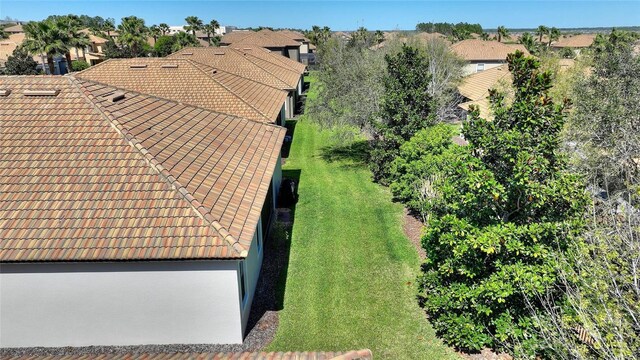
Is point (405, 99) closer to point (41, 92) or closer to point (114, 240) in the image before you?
point (41, 92)

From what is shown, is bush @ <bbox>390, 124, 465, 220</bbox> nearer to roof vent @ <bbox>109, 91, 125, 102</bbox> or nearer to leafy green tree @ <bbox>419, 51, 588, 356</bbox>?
leafy green tree @ <bbox>419, 51, 588, 356</bbox>

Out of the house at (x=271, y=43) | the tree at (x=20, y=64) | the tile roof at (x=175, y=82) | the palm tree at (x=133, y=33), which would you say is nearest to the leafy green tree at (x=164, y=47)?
the palm tree at (x=133, y=33)

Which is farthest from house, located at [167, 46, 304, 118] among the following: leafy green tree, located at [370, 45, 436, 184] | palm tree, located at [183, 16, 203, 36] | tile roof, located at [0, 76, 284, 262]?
palm tree, located at [183, 16, 203, 36]

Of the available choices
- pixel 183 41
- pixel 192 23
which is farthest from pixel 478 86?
pixel 192 23

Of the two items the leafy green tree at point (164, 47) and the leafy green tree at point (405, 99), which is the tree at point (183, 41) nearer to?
the leafy green tree at point (164, 47)

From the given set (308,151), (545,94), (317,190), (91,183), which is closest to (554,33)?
(308,151)

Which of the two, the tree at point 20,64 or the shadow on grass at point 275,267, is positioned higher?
the tree at point 20,64
